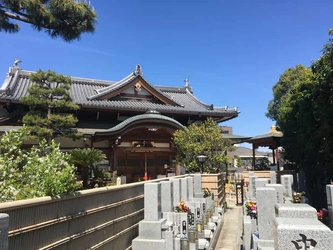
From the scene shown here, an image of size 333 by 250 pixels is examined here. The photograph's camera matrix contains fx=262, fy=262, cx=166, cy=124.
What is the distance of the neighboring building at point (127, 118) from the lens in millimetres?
14352

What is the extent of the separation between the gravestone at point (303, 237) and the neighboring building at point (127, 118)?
37.8ft

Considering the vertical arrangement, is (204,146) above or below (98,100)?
below

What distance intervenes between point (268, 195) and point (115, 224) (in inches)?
127

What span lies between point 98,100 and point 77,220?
14.0m

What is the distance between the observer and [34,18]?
650 centimetres

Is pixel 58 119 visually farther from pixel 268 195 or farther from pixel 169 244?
pixel 268 195

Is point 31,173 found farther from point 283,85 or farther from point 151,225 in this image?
point 283,85

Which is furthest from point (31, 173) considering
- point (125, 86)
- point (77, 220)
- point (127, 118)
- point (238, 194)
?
point (238, 194)

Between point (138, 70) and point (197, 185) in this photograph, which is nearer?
point (197, 185)

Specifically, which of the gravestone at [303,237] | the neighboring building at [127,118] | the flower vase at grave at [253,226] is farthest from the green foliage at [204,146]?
the gravestone at [303,237]

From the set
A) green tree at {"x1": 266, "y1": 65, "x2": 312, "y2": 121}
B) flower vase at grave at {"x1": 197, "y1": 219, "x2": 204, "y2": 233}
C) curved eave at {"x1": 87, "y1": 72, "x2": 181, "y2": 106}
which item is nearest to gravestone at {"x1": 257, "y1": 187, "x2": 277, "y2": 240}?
flower vase at grave at {"x1": 197, "y1": 219, "x2": 204, "y2": 233}

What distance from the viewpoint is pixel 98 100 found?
17.0 meters

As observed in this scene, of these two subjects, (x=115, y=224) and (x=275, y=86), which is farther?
(x=275, y=86)

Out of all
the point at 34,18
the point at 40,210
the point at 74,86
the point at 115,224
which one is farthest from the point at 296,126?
A: the point at 74,86
